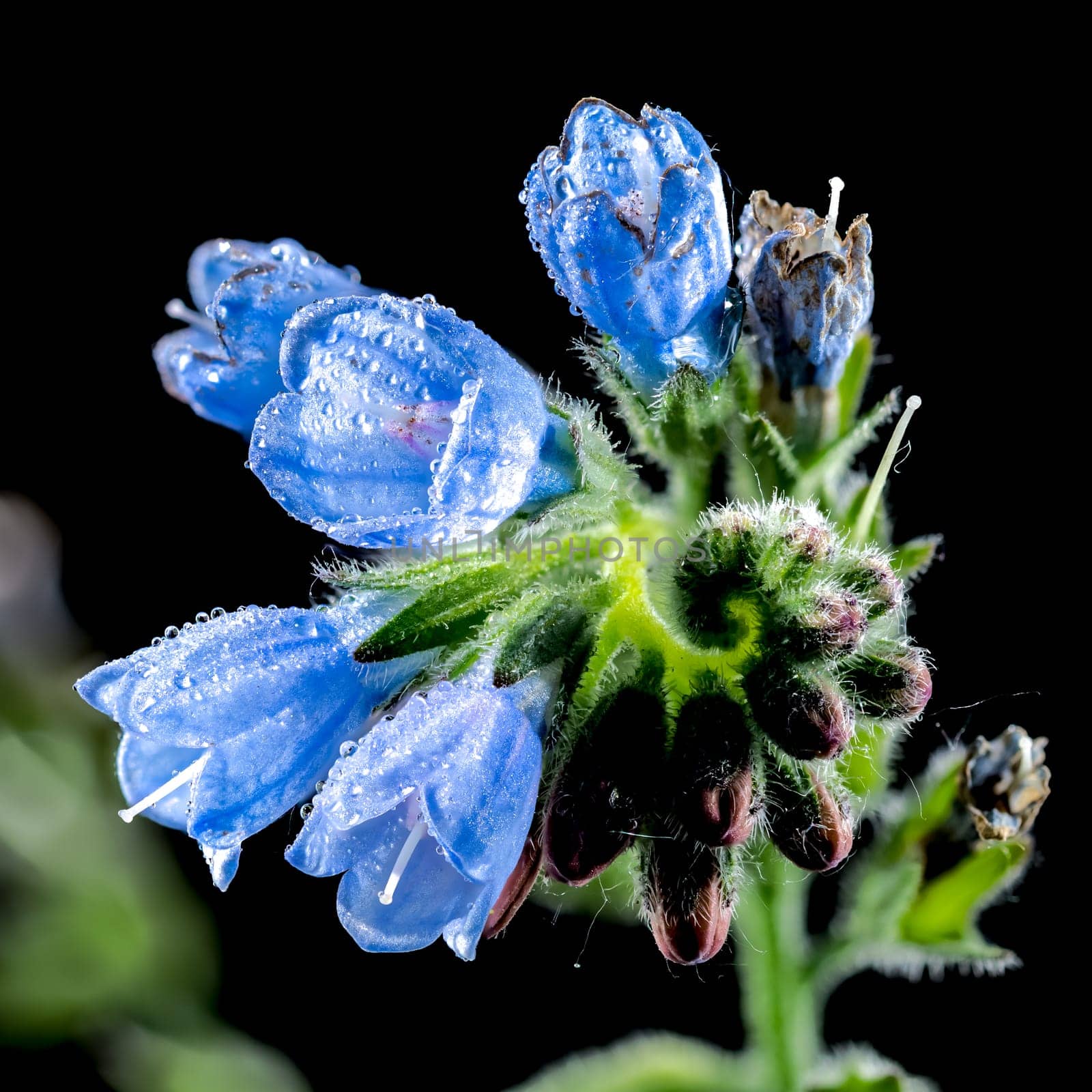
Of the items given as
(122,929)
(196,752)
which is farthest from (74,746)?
(196,752)

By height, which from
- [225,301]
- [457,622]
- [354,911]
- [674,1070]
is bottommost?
[674,1070]

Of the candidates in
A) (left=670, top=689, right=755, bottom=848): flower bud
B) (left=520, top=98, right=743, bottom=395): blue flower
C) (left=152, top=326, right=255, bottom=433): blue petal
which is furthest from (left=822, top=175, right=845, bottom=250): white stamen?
(left=152, top=326, right=255, bottom=433): blue petal

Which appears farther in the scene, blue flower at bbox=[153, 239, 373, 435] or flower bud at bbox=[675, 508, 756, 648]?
blue flower at bbox=[153, 239, 373, 435]

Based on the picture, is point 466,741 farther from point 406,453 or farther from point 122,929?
point 122,929

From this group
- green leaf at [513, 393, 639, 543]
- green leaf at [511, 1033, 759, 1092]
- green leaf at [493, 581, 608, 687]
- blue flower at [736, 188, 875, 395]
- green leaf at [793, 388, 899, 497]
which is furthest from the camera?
green leaf at [511, 1033, 759, 1092]

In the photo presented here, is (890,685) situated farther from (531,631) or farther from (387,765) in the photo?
(387,765)

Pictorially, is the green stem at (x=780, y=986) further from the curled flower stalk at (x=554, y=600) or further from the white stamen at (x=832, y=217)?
the white stamen at (x=832, y=217)

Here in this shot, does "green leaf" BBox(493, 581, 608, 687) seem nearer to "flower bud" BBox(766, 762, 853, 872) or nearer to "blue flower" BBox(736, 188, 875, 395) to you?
"flower bud" BBox(766, 762, 853, 872)
